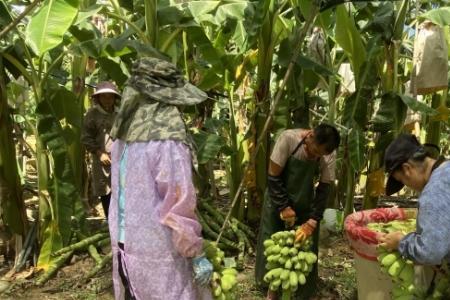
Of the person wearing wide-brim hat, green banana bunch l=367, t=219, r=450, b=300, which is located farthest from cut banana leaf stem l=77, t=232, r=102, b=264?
green banana bunch l=367, t=219, r=450, b=300

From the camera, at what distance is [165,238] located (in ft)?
6.61

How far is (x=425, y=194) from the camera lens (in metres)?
1.79

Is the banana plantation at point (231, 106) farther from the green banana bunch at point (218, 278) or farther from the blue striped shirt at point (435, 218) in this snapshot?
the blue striped shirt at point (435, 218)

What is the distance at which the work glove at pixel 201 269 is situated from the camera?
2.08 meters

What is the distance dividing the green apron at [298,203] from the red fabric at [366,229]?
327 millimetres

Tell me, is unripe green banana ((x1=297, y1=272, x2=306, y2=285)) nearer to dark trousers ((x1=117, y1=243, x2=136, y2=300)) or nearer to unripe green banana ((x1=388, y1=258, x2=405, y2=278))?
unripe green banana ((x1=388, y1=258, x2=405, y2=278))

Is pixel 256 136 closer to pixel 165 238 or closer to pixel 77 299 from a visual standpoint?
pixel 77 299

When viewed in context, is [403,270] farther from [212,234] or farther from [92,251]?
[92,251]

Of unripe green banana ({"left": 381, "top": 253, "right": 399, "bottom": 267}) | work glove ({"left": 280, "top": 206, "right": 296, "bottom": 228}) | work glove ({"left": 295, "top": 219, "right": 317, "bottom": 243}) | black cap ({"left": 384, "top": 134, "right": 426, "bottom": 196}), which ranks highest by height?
black cap ({"left": 384, "top": 134, "right": 426, "bottom": 196})

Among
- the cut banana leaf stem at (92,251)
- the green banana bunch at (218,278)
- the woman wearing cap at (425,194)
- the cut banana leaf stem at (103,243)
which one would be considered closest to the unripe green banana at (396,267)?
the woman wearing cap at (425,194)

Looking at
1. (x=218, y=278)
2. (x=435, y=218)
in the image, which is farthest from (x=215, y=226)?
(x=435, y=218)

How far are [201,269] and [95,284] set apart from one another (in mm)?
2060

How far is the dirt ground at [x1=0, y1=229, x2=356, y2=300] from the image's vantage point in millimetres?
3711

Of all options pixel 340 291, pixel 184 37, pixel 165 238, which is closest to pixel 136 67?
pixel 165 238
